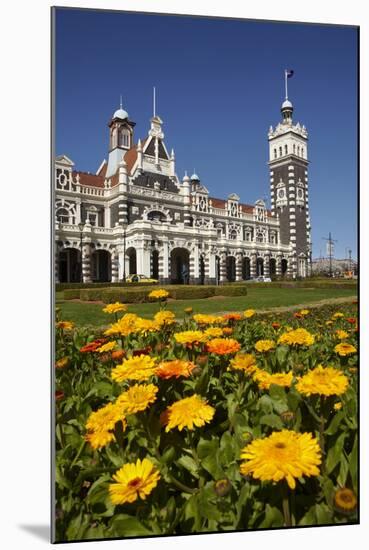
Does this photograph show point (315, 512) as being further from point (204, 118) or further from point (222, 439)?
point (204, 118)

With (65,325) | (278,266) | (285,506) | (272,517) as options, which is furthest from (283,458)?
(278,266)

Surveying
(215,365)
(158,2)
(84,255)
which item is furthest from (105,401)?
(158,2)

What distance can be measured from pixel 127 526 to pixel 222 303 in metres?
1.23

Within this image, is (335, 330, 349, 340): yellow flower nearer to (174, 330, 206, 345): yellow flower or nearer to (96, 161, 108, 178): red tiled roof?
(174, 330, 206, 345): yellow flower

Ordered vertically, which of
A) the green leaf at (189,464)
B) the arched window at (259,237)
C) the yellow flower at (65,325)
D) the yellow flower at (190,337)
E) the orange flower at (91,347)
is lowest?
the green leaf at (189,464)

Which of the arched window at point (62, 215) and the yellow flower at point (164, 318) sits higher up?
the arched window at point (62, 215)

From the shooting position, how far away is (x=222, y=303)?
2428 mm

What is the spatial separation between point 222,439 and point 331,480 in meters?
0.42

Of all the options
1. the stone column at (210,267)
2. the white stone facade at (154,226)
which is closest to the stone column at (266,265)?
the white stone facade at (154,226)

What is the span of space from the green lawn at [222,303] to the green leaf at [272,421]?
2.78 feet

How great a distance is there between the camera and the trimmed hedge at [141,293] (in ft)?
7.04


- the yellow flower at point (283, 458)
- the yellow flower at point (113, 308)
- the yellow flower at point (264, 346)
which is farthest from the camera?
the yellow flower at point (113, 308)

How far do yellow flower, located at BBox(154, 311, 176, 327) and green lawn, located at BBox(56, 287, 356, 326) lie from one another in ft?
0.30

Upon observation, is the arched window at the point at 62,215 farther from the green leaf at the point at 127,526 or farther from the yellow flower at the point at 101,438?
the green leaf at the point at 127,526
